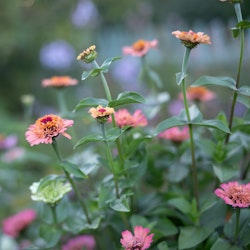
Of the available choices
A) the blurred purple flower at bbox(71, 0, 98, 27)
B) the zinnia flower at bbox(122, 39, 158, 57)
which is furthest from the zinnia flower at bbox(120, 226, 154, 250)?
the blurred purple flower at bbox(71, 0, 98, 27)

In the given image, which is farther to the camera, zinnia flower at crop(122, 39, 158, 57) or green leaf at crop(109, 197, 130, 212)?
zinnia flower at crop(122, 39, 158, 57)

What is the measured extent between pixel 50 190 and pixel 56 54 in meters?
2.20

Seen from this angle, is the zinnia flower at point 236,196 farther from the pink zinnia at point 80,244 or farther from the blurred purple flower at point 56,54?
the blurred purple flower at point 56,54

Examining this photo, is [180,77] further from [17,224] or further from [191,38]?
[17,224]

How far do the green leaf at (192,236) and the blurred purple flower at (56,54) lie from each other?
7.34 ft

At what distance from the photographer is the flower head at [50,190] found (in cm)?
51

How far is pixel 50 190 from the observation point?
529mm

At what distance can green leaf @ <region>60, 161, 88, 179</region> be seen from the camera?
1.58ft

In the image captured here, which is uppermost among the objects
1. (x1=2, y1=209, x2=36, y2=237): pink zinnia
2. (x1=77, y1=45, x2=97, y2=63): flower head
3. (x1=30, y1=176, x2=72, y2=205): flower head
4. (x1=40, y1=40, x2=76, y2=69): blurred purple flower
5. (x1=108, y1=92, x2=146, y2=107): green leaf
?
(x1=77, y1=45, x2=97, y2=63): flower head

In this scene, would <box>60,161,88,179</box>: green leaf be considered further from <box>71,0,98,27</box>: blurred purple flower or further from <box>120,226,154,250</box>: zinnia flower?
<box>71,0,98,27</box>: blurred purple flower

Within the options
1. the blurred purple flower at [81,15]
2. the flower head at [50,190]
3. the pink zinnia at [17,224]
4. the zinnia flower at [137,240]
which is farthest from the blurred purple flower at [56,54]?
the zinnia flower at [137,240]

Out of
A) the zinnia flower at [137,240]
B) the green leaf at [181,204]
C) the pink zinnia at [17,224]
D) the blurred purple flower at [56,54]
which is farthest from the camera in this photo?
the blurred purple flower at [56,54]

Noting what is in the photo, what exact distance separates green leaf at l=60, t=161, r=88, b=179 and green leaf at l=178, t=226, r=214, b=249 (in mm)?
134

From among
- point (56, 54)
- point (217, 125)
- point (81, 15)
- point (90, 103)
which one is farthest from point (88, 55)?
point (81, 15)
